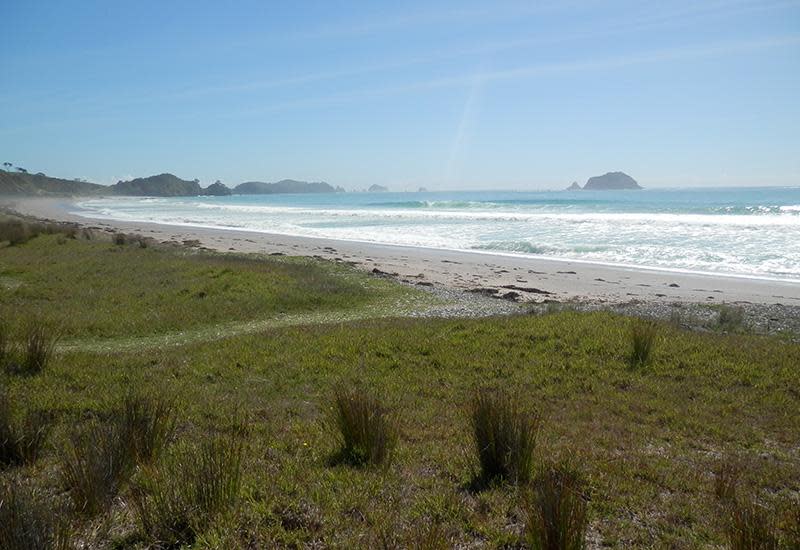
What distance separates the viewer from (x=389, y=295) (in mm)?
16656

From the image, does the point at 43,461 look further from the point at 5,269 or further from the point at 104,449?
the point at 5,269

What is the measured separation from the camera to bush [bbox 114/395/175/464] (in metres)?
4.82

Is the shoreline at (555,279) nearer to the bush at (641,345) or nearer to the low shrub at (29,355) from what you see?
the bush at (641,345)

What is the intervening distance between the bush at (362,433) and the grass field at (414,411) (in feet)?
0.53

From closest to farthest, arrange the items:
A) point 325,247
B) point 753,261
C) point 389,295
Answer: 1. point 389,295
2. point 753,261
3. point 325,247

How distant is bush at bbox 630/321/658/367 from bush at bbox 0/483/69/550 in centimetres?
806

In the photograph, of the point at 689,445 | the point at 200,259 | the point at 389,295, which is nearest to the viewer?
the point at 689,445

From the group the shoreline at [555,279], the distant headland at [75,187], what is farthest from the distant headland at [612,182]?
the shoreline at [555,279]

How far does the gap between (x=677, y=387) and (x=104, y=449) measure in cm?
697

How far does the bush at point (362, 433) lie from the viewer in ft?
17.2

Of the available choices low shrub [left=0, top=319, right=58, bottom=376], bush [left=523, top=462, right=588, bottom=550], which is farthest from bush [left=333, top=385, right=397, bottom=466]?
low shrub [left=0, top=319, right=58, bottom=376]

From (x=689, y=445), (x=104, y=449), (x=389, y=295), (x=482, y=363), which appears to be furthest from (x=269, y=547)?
(x=389, y=295)

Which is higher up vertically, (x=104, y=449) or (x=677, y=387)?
(x=104, y=449)

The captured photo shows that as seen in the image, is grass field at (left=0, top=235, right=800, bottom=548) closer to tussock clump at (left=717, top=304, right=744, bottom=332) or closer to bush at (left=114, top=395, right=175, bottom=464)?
bush at (left=114, top=395, right=175, bottom=464)
